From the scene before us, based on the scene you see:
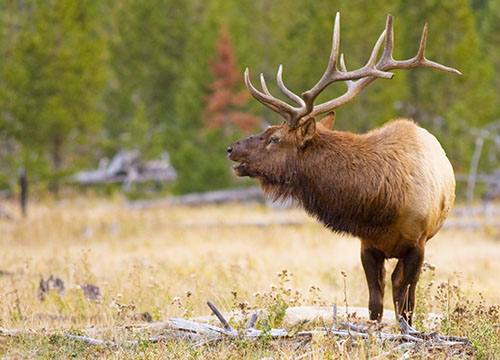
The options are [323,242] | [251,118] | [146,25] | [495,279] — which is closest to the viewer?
[495,279]

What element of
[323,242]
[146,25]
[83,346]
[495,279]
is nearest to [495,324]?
[83,346]

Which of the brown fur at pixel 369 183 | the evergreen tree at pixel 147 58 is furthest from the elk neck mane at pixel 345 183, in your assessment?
the evergreen tree at pixel 147 58

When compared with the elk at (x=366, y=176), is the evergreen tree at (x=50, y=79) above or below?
above

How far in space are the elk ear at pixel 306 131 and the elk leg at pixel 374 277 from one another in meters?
1.05

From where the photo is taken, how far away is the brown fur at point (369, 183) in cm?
588

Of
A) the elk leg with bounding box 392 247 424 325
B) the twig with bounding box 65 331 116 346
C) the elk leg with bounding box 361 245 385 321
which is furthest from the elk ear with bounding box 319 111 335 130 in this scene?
the twig with bounding box 65 331 116 346

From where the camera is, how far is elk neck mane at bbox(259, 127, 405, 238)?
5.89 m

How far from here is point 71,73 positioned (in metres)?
18.8

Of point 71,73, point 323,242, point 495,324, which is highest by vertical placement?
point 71,73

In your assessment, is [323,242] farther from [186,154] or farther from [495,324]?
[495,324]

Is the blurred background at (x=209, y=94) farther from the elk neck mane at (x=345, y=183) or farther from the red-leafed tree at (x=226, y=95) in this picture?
the elk neck mane at (x=345, y=183)

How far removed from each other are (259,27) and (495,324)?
23272 millimetres

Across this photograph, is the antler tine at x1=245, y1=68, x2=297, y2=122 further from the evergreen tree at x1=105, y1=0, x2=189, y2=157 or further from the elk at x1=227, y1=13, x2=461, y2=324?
the evergreen tree at x1=105, y1=0, x2=189, y2=157

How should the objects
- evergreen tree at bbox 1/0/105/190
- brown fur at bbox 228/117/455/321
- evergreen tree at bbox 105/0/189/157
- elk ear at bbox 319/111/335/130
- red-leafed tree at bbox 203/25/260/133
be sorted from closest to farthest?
brown fur at bbox 228/117/455/321 < elk ear at bbox 319/111/335/130 < evergreen tree at bbox 1/0/105/190 < red-leafed tree at bbox 203/25/260/133 < evergreen tree at bbox 105/0/189/157
